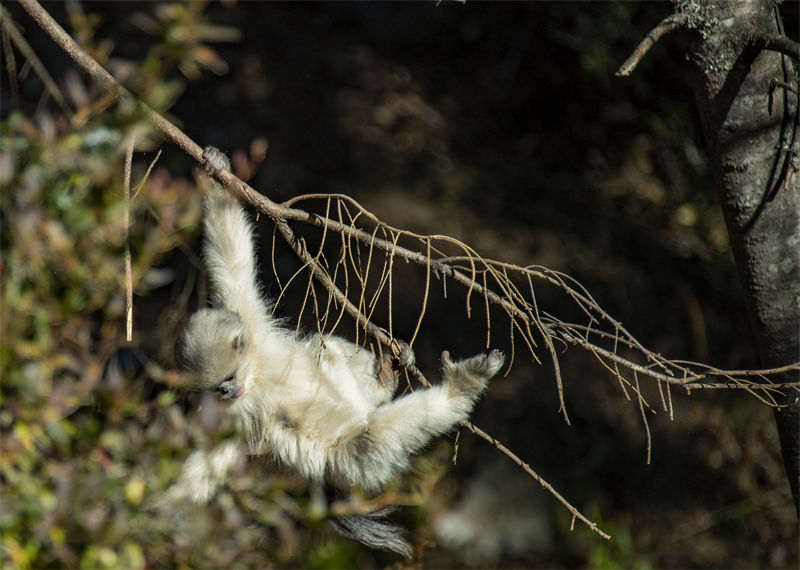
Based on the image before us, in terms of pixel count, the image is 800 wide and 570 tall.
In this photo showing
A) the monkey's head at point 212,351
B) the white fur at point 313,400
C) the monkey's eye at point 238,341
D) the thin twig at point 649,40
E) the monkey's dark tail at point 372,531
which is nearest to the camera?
the thin twig at point 649,40

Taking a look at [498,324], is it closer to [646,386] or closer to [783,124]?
[646,386]

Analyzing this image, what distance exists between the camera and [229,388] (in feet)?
7.61

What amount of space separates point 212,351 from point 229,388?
0.56 feet

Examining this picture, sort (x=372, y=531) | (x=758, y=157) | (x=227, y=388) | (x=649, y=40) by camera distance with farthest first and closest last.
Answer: (x=372, y=531) < (x=227, y=388) < (x=758, y=157) < (x=649, y=40)

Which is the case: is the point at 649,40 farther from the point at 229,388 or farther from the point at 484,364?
the point at 229,388

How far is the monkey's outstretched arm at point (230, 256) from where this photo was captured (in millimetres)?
2521

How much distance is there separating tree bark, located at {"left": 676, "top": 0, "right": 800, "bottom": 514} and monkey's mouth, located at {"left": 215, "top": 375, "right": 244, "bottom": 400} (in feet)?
5.32

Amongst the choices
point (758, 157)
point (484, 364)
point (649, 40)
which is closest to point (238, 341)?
point (484, 364)

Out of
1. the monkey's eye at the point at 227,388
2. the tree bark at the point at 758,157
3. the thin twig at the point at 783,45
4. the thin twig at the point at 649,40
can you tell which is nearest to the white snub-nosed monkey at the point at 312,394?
the monkey's eye at the point at 227,388

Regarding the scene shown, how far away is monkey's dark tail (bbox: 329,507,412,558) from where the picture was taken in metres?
2.61

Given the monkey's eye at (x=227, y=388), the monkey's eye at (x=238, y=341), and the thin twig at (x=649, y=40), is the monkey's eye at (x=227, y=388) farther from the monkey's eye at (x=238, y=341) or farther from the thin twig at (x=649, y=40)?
the thin twig at (x=649, y=40)

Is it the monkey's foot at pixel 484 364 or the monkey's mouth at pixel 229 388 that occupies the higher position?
the monkey's foot at pixel 484 364

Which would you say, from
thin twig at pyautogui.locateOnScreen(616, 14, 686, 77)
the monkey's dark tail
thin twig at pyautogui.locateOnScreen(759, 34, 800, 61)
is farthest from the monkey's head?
thin twig at pyautogui.locateOnScreen(759, 34, 800, 61)

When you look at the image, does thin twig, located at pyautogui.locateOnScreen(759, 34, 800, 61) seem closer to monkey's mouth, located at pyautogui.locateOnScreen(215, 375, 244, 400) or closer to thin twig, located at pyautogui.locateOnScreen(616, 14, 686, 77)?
thin twig, located at pyautogui.locateOnScreen(616, 14, 686, 77)
